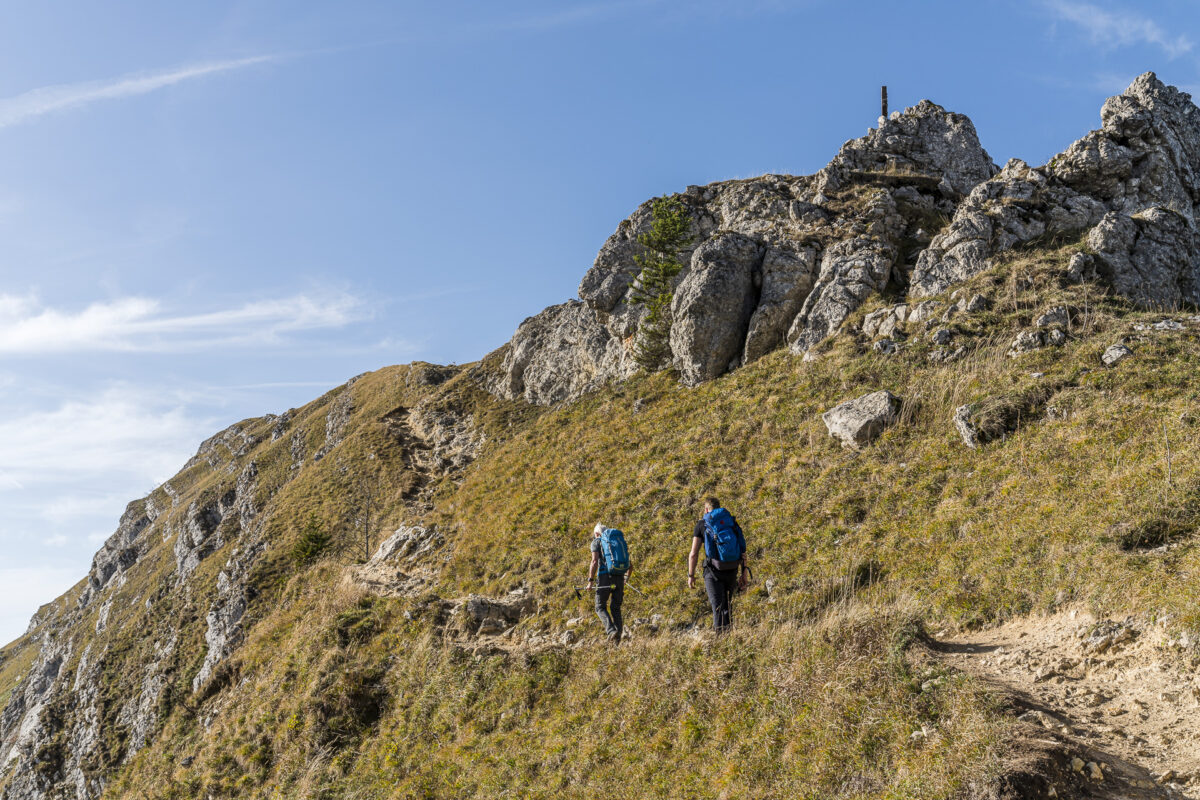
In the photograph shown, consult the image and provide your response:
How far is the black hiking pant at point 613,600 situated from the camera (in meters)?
13.0

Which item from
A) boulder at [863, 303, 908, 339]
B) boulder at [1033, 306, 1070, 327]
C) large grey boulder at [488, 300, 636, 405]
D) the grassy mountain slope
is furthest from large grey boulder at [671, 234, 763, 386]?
boulder at [1033, 306, 1070, 327]

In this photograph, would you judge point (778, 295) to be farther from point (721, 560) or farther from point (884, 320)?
point (721, 560)

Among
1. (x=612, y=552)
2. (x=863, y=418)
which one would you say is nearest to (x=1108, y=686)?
(x=612, y=552)

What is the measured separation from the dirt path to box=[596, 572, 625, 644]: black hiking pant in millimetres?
5862

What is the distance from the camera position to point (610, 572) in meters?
12.8

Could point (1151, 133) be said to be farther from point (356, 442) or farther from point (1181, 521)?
point (356, 442)

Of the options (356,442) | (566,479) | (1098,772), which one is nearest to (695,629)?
(1098,772)

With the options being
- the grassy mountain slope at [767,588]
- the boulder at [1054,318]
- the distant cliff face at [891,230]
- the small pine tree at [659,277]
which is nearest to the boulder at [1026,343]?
the grassy mountain slope at [767,588]

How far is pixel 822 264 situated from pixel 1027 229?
7423 mm

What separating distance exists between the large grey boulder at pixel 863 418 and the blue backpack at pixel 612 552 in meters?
8.28

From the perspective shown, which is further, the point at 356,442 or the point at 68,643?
the point at 68,643

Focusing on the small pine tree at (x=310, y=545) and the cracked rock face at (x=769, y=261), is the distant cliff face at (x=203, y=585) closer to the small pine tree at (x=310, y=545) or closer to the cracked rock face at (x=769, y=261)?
the small pine tree at (x=310, y=545)

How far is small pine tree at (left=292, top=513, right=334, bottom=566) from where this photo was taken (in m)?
36.2

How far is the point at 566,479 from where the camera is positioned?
24.4 m
